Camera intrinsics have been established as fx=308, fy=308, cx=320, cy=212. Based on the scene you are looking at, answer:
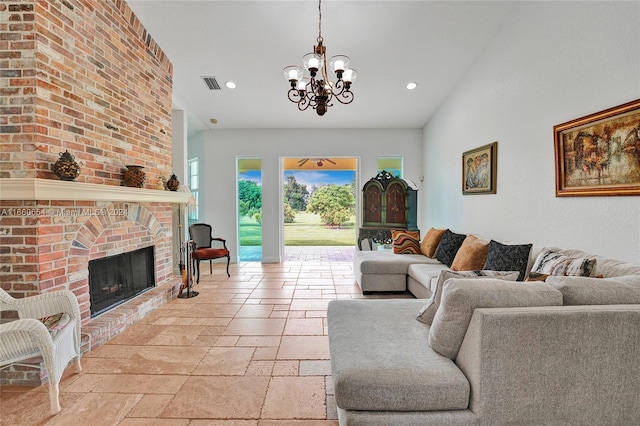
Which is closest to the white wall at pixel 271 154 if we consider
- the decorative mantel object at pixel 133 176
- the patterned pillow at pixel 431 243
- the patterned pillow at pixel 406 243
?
the patterned pillow at pixel 406 243

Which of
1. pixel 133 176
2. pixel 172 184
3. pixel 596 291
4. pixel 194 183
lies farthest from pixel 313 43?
pixel 194 183

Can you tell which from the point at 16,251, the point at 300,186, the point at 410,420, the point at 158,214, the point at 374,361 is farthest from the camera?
the point at 300,186

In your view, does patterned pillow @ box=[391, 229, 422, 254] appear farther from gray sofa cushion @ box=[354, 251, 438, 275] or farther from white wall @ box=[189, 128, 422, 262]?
white wall @ box=[189, 128, 422, 262]

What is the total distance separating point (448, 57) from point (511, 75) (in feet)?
3.27

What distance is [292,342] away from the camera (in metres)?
2.65

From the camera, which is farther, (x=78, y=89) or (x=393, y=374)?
(x=78, y=89)

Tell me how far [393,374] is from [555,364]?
2.33 ft

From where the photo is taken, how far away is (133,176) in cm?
306

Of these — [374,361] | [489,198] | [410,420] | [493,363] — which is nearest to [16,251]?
[374,361]

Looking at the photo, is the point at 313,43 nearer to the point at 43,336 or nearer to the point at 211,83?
the point at 211,83

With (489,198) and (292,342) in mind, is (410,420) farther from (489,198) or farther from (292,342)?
(489,198)

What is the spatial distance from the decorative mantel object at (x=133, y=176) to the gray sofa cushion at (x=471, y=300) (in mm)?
2977

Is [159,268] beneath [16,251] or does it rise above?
beneath

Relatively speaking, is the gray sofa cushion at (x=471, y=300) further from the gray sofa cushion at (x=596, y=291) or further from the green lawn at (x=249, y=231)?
the green lawn at (x=249, y=231)
